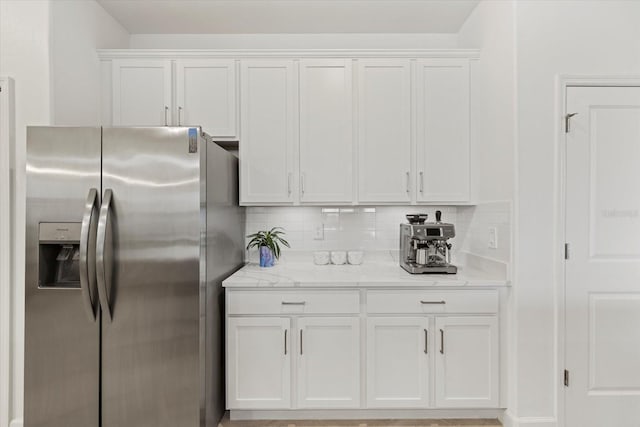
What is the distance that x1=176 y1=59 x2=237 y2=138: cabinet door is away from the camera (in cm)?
266

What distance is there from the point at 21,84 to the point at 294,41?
198cm

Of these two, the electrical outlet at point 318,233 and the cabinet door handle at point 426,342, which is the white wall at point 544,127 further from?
the electrical outlet at point 318,233

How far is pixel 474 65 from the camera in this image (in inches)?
104

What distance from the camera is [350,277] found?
2371 mm

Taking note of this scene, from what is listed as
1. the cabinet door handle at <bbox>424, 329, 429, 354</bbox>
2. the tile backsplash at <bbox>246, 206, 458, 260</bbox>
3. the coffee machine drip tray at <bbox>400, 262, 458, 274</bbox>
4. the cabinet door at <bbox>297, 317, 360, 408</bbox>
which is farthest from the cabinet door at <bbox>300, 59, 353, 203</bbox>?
the cabinet door handle at <bbox>424, 329, 429, 354</bbox>

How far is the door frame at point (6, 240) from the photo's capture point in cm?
207

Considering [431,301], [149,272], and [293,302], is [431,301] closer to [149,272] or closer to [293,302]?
[293,302]

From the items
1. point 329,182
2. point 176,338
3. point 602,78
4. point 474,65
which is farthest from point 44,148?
point 602,78

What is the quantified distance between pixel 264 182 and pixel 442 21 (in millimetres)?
1949

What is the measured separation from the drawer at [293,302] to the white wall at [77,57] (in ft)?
5.19

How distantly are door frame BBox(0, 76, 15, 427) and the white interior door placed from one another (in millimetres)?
3352

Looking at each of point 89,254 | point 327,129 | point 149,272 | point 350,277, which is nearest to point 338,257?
point 350,277

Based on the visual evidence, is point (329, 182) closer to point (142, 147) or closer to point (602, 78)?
point (142, 147)

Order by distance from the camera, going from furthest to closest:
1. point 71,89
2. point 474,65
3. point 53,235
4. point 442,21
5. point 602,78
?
point 442,21 < point 474,65 < point 71,89 < point 602,78 < point 53,235
